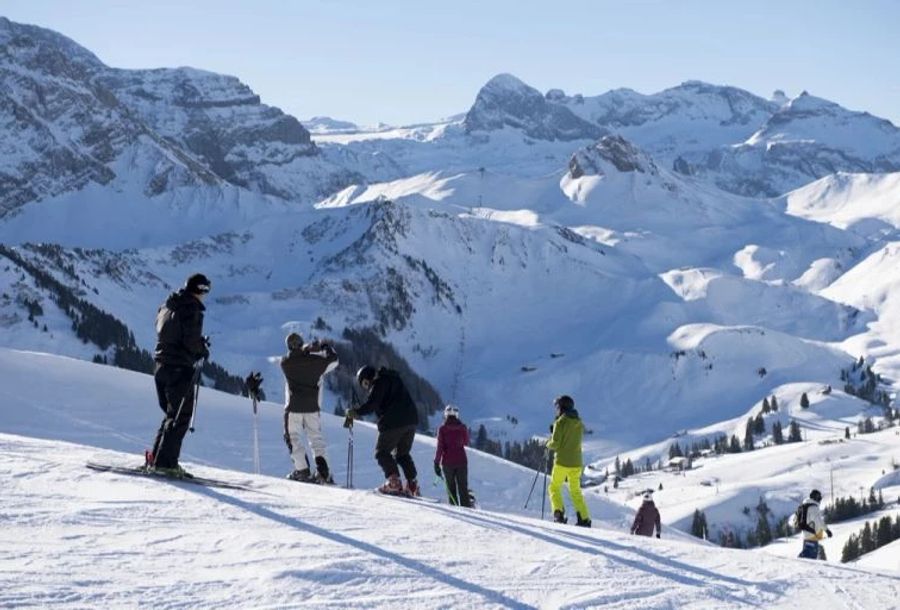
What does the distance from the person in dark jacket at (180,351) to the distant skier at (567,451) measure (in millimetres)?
6783

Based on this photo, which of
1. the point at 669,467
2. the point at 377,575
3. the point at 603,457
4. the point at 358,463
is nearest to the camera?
the point at 377,575

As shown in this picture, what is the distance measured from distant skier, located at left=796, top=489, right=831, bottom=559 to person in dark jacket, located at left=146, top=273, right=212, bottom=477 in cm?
1177

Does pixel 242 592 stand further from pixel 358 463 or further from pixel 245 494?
pixel 358 463

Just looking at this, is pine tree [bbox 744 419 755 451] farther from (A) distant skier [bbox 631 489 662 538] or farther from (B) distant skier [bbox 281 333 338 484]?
(B) distant skier [bbox 281 333 338 484]

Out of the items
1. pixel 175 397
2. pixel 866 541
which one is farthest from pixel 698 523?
pixel 175 397

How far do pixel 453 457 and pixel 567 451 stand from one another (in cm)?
225

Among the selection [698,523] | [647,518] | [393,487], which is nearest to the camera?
[393,487]

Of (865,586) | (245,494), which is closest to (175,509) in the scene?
(245,494)

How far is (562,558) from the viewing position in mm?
13789

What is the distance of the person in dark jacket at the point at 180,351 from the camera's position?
1537 cm

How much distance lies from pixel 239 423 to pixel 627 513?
42.5 feet

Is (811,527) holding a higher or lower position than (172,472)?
lower

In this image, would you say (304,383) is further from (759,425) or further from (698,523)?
(759,425)

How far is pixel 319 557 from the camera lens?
12.3 metres
